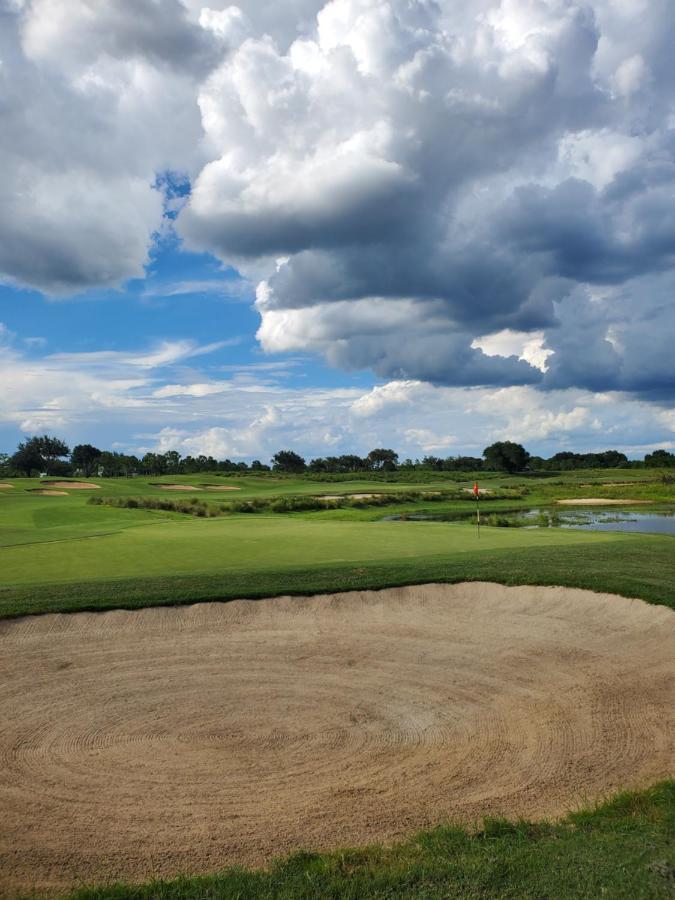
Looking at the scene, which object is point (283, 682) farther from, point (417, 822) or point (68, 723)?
point (417, 822)

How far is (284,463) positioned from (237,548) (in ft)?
440

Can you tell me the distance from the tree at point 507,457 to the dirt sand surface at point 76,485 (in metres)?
95.9

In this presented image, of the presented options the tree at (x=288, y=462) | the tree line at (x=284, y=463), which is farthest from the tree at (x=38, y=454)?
the tree at (x=288, y=462)

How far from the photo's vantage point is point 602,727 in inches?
350

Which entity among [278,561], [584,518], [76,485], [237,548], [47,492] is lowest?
[584,518]

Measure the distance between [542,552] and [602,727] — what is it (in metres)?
12.0

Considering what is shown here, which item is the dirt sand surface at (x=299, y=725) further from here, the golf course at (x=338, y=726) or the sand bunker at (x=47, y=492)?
the sand bunker at (x=47, y=492)

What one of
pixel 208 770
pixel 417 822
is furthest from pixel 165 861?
pixel 417 822

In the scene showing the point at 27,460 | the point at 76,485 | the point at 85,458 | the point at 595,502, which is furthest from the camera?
the point at 85,458

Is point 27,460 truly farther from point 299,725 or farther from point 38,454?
point 299,725

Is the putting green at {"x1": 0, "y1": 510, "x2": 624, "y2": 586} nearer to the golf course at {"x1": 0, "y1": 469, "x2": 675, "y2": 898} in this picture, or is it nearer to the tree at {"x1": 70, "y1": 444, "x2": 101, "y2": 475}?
the golf course at {"x1": 0, "y1": 469, "x2": 675, "y2": 898}

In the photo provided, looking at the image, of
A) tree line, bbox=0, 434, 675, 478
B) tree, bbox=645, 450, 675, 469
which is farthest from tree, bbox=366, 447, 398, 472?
tree, bbox=645, 450, 675, 469

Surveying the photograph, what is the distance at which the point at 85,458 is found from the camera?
13662 centimetres

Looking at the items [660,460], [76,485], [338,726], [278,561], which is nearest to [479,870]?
[338,726]
